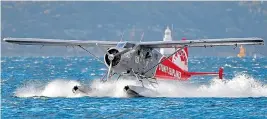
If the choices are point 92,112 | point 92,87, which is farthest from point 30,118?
point 92,87

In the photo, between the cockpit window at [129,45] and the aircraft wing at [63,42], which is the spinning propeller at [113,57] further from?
the aircraft wing at [63,42]

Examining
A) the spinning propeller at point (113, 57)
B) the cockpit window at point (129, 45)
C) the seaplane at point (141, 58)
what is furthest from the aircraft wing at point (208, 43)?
the spinning propeller at point (113, 57)

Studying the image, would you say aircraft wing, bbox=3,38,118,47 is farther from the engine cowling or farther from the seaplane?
the engine cowling

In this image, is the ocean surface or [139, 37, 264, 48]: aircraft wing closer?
the ocean surface

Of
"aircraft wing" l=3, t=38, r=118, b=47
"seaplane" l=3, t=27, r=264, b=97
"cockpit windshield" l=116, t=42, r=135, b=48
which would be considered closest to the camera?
"seaplane" l=3, t=27, r=264, b=97

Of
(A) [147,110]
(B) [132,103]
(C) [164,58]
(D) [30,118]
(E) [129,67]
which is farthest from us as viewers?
(C) [164,58]

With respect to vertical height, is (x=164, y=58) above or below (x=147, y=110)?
above

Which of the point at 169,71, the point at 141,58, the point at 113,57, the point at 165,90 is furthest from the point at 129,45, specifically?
the point at 169,71

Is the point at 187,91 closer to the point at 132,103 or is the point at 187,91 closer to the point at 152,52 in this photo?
the point at 152,52

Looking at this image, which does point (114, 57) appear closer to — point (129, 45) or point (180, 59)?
point (129, 45)

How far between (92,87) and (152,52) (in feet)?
9.42

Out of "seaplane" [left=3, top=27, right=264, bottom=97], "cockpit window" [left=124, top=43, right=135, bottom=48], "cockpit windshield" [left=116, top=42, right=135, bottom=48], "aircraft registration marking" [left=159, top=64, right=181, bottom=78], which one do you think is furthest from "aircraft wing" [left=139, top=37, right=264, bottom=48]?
"aircraft registration marking" [left=159, top=64, right=181, bottom=78]

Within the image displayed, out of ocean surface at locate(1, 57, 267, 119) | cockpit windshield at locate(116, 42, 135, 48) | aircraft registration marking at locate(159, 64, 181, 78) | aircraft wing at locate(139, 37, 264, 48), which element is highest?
aircraft wing at locate(139, 37, 264, 48)

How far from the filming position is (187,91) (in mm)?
39125
